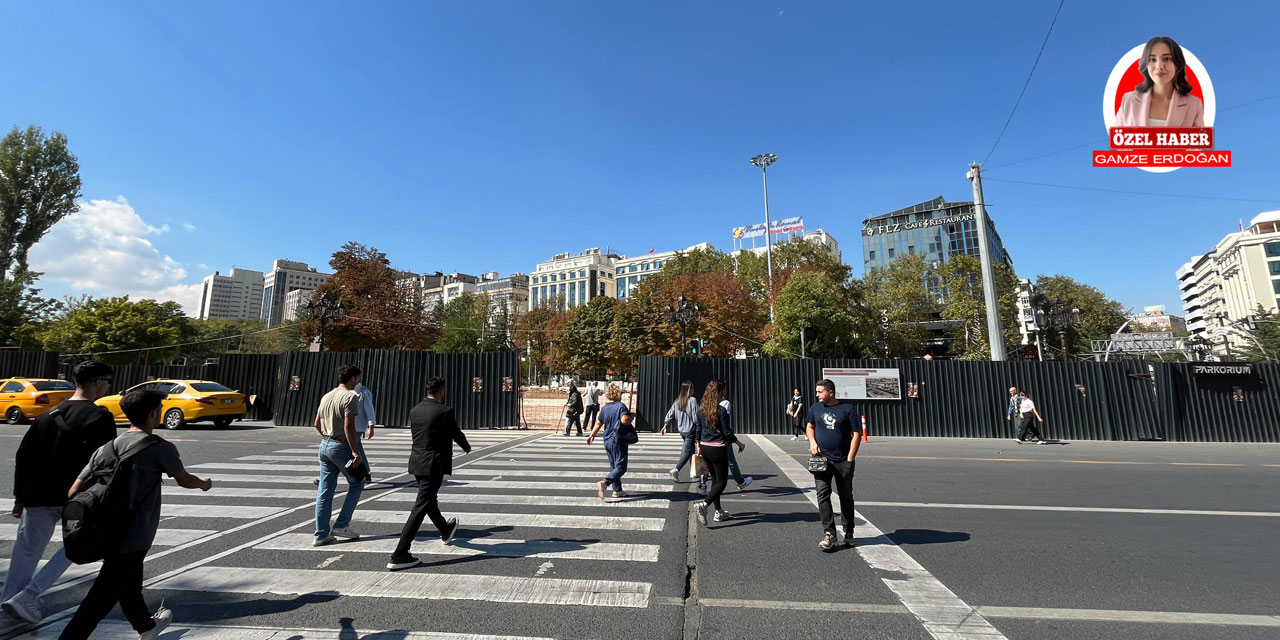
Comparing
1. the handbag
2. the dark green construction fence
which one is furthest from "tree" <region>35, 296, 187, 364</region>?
the handbag

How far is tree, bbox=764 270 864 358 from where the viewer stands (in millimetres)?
34125

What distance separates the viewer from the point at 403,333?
38219 millimetres

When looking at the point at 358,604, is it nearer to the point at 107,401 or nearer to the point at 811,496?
the point at 811,496

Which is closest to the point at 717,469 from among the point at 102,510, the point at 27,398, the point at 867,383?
the point at 102,510

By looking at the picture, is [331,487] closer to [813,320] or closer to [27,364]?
[813,320]

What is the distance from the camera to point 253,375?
822 inches

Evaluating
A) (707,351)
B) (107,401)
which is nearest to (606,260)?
(707,351)

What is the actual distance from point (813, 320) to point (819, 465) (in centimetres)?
3032

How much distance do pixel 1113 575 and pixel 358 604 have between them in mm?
Result: 6312

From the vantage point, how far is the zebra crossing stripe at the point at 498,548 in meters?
4.84

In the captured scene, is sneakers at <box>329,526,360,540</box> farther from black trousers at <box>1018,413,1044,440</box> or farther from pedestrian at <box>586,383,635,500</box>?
black trousers at <box>1018,413,1044,440</box>

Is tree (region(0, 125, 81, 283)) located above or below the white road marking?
above

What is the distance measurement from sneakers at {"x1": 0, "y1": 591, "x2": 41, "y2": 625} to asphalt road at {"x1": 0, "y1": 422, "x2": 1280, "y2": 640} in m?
0.09

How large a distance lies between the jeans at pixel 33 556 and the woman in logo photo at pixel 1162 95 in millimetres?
17506
